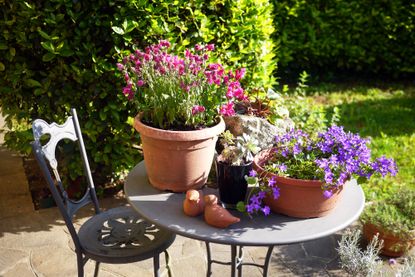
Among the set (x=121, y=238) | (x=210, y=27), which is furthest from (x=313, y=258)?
(x=210, y=27)

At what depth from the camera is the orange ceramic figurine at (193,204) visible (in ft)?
6.08

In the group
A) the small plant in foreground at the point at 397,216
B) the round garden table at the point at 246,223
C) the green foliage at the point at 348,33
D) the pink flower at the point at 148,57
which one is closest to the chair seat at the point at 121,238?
the round garden table at the point at 246,223

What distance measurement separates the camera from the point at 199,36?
342 cm

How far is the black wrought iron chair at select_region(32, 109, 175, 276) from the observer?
2168 millimetres

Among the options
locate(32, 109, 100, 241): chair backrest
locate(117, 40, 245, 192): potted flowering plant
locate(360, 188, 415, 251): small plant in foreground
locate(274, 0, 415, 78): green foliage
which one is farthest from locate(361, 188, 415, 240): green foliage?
locate(274, 0, 415, 78): green foliage

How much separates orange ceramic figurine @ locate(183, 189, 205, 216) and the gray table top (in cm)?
2

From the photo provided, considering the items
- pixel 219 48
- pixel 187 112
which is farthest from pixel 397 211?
pixel 187 112

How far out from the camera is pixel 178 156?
→ 6.52 feet

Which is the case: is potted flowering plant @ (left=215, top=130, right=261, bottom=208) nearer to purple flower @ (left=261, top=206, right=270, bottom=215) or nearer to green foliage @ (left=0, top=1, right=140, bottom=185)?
purple flower @ (left=261, top=206, right=270, bottom=215)

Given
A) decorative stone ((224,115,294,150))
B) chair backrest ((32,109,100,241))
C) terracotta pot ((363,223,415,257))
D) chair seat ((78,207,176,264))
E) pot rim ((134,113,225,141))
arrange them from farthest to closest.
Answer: terracotta pot ((363,223,415,257)) < decorative stone ((224,115,294,150)) < chair seat ((78,207,176,264)) < chair backrest ((32,109,100,241)) < pot rim ((134,113,225,141))

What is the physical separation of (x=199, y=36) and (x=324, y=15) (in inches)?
147

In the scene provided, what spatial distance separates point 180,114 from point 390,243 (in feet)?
6.18

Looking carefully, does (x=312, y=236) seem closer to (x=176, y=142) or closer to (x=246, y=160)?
(x=246, y=160)

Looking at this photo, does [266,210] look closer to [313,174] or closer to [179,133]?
[313,174]
